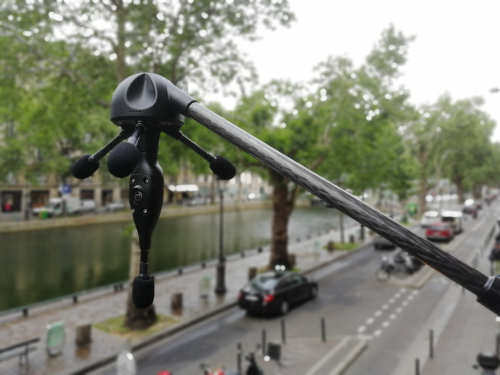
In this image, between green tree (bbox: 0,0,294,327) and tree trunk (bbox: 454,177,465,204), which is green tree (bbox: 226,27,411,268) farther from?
tree trunk (bbox: 454,177,465,204)

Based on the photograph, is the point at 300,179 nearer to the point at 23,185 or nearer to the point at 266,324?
the point at 266,324

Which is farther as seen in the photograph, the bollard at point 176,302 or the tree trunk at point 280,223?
the tree trunk at point 280,223

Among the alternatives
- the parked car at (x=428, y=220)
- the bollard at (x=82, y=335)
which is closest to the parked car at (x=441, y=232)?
the parked car at (x=428, y=220)

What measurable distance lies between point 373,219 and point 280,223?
21.5 meters

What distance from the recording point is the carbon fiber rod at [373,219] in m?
1.32

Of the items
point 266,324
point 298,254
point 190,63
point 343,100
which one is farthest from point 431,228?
point 190,63

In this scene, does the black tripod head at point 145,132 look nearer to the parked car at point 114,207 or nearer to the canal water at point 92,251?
the canal water at point 92,251

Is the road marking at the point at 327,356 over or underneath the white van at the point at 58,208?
underneath

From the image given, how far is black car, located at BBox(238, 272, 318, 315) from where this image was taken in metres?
15.2

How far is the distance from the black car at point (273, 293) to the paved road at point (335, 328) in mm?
417

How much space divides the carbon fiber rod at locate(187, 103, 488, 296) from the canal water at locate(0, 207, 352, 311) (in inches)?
757

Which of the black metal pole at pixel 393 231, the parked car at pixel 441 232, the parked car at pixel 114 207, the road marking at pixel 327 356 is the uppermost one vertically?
the black metal pole at pixel 393 231

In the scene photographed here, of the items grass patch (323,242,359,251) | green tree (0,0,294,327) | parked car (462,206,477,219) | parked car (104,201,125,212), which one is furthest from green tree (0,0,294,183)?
parked car (462,206,477,219)

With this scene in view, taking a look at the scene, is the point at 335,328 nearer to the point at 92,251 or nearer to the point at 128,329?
the point at 128,329
